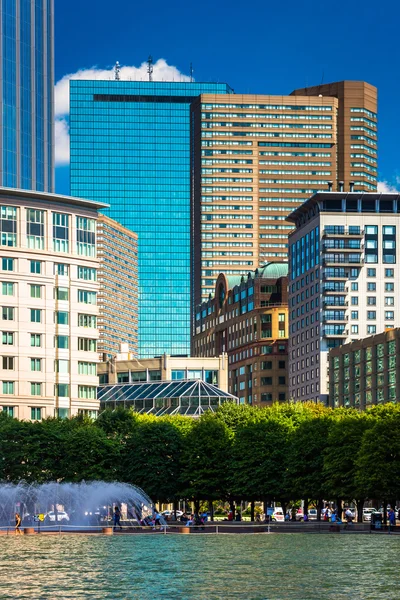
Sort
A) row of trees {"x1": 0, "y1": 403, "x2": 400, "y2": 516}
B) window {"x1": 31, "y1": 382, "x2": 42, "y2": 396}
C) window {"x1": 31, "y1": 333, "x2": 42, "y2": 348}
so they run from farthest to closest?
window {"x1": 31, "y1": 382, "x2": 42, "y2": 396}
window {"x1": 31, "y1": 333, "x2": 42, "y2": 348}
row of trees {"x1": 0, "y1": 403, "x2": 400, "y2": 516}

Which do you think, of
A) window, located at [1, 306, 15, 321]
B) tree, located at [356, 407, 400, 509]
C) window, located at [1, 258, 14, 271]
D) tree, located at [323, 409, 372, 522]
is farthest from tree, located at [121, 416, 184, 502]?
window, located at [1, 258, 14, 271]

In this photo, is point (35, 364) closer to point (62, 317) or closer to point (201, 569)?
point (62, 317)

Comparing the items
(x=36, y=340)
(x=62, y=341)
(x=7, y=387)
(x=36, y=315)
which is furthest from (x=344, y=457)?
(x=36, y=315)

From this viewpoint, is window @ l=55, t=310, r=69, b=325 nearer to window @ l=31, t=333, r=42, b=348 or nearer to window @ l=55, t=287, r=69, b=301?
window @ l=55, t=287, r=69, b=301

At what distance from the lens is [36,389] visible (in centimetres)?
19550

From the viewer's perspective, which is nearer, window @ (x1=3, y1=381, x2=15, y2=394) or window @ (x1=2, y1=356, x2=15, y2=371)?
window @ (x1=2, y1=356, x2=15, y2=371)

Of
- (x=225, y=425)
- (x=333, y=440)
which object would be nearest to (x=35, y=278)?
(x=225, y=425)

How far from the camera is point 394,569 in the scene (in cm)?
7619

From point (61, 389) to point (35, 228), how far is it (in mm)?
24967

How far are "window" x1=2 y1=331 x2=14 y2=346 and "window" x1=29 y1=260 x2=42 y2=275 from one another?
34.1ft

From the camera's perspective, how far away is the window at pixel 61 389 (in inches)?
7766

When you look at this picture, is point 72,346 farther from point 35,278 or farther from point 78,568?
point 78,568

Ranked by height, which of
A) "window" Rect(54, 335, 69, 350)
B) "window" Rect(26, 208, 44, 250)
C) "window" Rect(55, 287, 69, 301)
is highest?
"window" Rect(26, 208, 44, 250)

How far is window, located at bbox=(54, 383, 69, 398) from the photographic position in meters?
197
